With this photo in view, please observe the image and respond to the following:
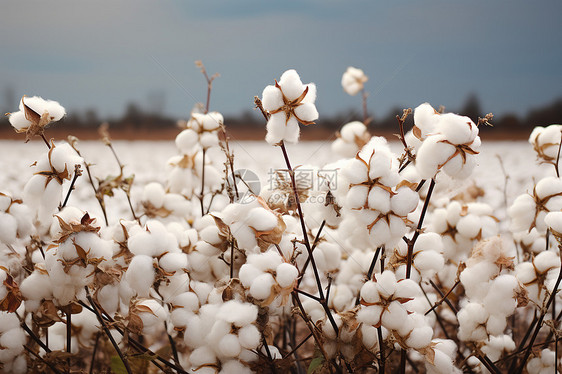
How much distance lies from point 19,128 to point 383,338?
738 millimetres

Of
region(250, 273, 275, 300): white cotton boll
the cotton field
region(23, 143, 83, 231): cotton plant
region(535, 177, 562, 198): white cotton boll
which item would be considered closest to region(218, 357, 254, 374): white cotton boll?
the cotton field

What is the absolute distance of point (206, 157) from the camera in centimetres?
127

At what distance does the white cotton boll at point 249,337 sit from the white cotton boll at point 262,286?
7cm

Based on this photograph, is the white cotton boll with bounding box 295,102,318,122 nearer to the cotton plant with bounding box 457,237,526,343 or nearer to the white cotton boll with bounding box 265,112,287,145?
the white cotton boll with bounding box 265,112,287,145

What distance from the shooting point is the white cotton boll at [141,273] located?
0.75m

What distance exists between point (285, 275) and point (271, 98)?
264mm

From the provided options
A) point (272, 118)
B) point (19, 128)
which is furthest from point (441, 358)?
point (19, 128)

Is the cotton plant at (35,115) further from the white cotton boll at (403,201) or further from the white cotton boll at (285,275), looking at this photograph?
the white cotton boll at (403,201)

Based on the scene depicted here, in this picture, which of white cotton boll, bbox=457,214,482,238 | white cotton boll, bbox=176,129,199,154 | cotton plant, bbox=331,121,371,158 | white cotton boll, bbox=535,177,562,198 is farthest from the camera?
cotton plant, bbox=331,121,371,158

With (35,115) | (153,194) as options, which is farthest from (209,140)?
(35,115)

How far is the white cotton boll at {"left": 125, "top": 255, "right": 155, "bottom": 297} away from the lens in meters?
0.75

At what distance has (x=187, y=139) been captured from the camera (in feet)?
3.77

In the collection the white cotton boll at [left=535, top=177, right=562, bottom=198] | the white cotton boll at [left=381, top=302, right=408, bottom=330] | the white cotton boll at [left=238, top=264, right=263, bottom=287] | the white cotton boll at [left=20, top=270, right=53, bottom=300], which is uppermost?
the white cotton boll at [left=535, top=177, right=562, bottom=198]

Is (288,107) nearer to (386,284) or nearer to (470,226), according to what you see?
(386,284)
